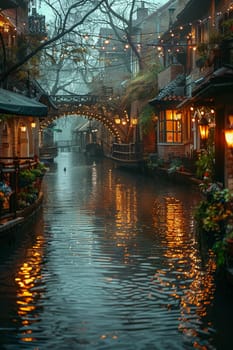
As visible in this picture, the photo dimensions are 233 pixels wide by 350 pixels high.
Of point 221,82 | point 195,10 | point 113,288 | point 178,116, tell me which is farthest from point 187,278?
point 178,116

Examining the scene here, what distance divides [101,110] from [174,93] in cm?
2045

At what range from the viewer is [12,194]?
619 inches

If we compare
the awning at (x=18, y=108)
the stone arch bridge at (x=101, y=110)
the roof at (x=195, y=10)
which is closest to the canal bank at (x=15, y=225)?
the awning at (x=18, y=108)

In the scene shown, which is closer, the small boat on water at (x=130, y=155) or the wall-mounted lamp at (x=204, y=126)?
the wall-mounted lamp at (x=204, y=126)

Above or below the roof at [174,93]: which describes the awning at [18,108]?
below

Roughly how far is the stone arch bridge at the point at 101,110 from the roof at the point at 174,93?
1848 centimetres

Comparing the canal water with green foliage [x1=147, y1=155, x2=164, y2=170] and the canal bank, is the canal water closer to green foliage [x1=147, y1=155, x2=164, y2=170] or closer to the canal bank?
the canal bank

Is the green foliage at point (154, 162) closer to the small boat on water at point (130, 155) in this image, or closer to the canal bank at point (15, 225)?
the small boat on water at point (130, 155)

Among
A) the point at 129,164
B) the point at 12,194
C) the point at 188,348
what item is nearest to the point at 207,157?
the point at 12,194

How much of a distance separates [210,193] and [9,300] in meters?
6.28

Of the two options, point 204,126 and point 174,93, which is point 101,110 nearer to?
point 174,93

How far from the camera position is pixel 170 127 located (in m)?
A: 40.4

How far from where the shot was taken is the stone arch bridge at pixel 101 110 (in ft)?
191

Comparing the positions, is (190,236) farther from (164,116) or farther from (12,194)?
(164,116)
